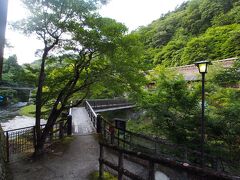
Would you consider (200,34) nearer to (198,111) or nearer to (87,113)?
(87,113)

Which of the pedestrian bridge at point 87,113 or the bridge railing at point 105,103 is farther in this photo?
the bridge railing at point 105,103

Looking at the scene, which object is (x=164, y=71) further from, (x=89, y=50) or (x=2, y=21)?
(x=2, y=21)

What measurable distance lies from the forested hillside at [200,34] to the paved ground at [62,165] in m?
13.1

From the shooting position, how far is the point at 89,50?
27.9 ft

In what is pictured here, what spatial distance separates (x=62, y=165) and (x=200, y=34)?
116ft

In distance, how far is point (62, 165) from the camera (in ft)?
23.2

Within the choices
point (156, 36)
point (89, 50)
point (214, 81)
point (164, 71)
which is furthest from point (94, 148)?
point (156, 36)

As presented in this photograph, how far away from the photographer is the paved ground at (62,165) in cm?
621

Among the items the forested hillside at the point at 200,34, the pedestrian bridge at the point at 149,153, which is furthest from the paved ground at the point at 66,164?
the forested hillside at the point at 200,34

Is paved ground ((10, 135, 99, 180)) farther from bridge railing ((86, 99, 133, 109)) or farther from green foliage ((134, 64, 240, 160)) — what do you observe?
bridge railing ((86, 99, 133, 109))

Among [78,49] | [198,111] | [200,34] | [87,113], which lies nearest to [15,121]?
[87,113]

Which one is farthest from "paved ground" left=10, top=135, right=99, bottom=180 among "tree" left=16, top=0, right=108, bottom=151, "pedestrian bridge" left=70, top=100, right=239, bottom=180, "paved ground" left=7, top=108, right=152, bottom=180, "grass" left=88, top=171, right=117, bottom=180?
"tree" left=16, top=0, right=108, bottom=151

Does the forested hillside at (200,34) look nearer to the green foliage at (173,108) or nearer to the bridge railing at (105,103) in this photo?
the bridge railing at (105,103)

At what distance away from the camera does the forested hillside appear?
2588 centimetres
